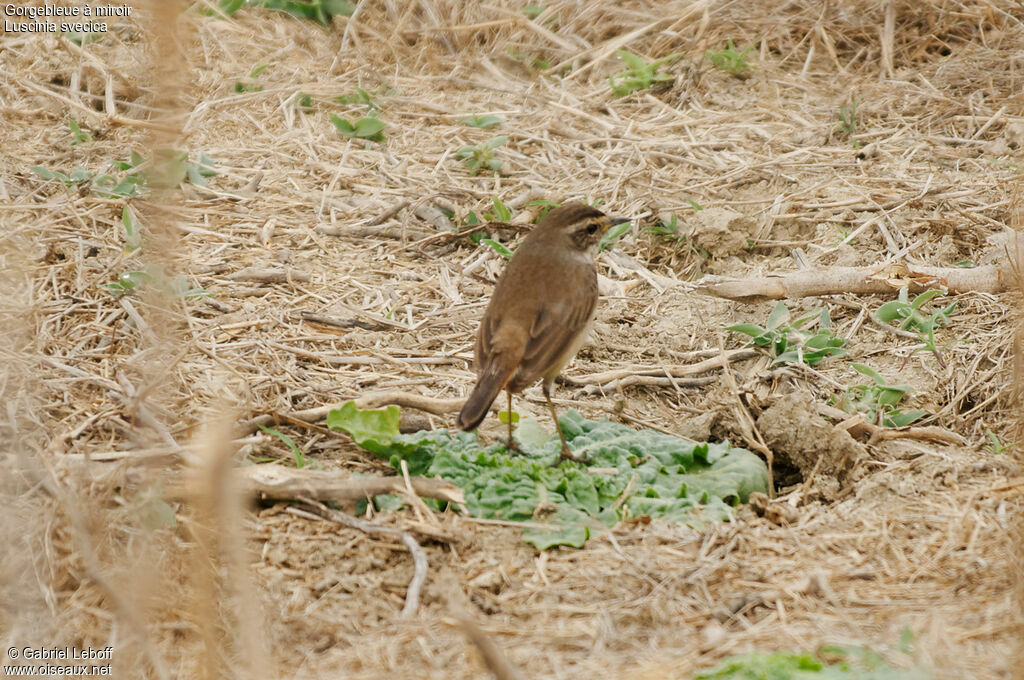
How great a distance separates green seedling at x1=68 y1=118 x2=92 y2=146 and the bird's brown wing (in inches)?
166

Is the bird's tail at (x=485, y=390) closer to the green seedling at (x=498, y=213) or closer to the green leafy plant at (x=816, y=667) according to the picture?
the green leafy plant at (x=816, y=667)

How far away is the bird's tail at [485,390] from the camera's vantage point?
4914 mm

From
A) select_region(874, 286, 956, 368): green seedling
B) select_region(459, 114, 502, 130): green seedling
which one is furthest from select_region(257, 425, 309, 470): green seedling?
select_region(459, 114, 502, 130): green seedling

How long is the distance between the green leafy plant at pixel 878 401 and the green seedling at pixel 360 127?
13.7ft

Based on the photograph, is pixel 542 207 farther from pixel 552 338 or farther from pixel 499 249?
pixel 552 338

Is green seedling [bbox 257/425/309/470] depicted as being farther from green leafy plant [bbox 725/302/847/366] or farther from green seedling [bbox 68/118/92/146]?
green seedling [bbox 68/118/92/146]

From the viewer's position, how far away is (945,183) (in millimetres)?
7699

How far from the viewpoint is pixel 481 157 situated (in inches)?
321

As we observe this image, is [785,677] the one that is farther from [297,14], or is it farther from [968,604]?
[297,14]

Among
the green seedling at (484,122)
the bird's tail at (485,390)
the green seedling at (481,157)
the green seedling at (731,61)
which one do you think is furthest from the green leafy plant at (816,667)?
the green seedling at (731,61)

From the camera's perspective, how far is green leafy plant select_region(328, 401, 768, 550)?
183 inches

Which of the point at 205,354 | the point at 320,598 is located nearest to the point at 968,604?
the point at 320,598

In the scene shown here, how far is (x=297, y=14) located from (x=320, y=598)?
7259 mm

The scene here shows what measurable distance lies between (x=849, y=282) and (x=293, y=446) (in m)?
3.52
